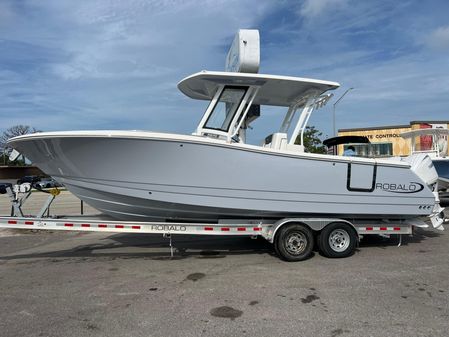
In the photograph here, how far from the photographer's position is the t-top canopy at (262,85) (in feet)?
20.1

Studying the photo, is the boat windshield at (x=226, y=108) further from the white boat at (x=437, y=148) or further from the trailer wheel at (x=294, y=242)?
the white boat at (x=437, y=148)

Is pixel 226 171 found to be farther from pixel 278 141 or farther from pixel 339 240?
pixel 339 240

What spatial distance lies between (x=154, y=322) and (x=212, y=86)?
389cm

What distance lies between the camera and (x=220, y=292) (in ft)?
15.4

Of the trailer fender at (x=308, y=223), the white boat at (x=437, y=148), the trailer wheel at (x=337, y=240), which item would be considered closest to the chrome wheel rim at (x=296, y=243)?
the trailer fender at (x=308, y=223)

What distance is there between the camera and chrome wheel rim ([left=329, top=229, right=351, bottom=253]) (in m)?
6.42

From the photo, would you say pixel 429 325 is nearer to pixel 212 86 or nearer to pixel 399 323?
pixel 399 323

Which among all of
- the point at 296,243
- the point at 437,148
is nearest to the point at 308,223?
the point at 296,243

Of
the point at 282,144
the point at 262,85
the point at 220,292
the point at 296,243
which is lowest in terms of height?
the point at 220,292

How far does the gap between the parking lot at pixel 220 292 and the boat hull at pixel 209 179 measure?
83cm

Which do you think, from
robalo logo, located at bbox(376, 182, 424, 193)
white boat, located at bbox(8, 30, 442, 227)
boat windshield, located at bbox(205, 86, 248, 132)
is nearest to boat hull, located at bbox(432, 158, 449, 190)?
white boat, located at bbox(8, 30, 442, 227)

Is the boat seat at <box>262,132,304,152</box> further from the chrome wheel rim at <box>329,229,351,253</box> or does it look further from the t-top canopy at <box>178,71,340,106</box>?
the chrome wheel rim at <box>329,229,351,253</box>

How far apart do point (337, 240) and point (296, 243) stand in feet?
2.45

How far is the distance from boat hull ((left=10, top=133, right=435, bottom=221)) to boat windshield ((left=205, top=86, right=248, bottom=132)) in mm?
673
